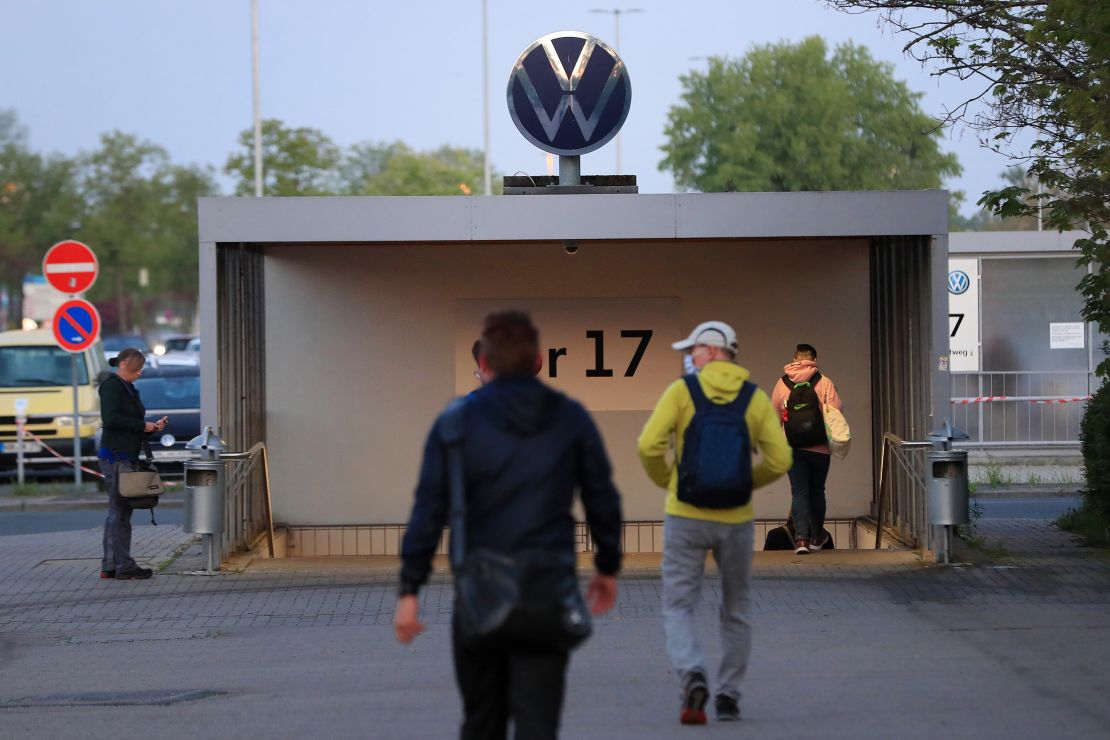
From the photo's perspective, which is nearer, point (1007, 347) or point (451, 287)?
point (451, 287)

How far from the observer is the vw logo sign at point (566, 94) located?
1280 centimetres

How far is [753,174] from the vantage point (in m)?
44.8

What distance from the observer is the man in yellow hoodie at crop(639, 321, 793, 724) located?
21.4ft

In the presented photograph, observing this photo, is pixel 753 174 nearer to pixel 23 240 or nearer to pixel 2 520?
pixel 23 240

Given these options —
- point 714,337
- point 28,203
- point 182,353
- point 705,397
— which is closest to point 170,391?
point 714,337

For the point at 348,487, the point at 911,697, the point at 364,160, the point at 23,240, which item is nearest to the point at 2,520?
the point at 348,487

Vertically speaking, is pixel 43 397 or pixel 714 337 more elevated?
pixel 714 337

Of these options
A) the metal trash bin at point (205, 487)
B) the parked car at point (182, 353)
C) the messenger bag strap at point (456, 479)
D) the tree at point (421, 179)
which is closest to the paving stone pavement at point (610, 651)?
the metal trash bin at point (205, 487)

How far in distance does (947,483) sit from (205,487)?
5272mm

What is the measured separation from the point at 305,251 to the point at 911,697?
26.0 ft

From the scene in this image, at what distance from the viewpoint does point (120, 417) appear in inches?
450

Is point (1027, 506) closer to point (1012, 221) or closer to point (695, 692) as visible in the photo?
point (695, 692)

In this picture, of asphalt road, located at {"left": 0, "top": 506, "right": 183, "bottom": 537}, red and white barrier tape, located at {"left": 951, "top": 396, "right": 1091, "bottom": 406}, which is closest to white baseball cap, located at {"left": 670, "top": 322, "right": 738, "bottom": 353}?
asphalt road, located at {"left": 0, "top": 506, "right": 183, "bottom": 537}

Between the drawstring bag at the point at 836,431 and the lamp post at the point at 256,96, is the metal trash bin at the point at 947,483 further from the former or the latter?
the lamp post at the point at 256,96
